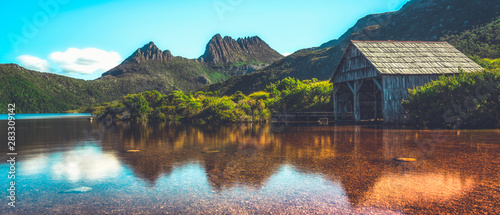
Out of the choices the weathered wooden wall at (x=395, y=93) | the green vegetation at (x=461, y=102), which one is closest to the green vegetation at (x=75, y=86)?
the weathered wooden wall at (x=395, y=93)

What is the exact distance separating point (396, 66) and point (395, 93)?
2383mm

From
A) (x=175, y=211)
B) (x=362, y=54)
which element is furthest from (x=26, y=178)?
(x=362, y=54)

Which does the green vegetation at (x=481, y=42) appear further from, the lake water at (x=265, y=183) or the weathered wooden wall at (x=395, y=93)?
the lake water at (x=265, y=183)

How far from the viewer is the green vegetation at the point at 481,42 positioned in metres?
47.4

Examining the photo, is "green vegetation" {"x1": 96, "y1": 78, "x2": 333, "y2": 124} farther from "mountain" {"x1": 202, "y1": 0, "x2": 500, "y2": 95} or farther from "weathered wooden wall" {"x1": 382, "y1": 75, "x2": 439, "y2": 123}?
"mountain" {"x1": 202, "y1": 0, "x2": 500, "y2": 95}

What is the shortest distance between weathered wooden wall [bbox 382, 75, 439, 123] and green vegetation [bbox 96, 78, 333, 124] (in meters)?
13.2

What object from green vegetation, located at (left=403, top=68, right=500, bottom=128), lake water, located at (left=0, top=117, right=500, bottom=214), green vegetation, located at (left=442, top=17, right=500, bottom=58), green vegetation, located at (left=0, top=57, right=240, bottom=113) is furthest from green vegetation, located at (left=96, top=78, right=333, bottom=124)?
green vegetation, located at (left=0, top=57, right=240, bottom=113)

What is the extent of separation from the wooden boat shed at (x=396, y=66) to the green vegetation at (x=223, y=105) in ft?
24.7

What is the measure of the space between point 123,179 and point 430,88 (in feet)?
69.8

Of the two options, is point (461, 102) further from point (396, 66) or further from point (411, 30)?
point (411, 30)

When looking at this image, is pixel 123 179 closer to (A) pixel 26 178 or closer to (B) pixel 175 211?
(A) pixel 26 178

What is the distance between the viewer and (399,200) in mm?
4875

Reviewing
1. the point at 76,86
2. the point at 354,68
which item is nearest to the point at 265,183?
the point at 354,68

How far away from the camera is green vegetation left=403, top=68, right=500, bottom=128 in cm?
1856
